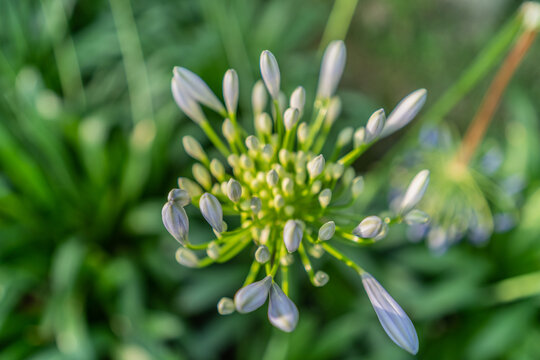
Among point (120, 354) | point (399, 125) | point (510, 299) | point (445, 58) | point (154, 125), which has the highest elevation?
point (399, 125)

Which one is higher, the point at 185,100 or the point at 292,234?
the point at 185,100

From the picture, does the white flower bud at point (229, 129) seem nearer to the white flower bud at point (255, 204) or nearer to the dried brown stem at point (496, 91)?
the white flower bud at point (255, 204)

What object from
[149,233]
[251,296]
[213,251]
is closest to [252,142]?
[213,251]

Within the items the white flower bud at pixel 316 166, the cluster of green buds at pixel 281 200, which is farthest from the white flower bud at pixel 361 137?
the white flower bud at pixel 316 166

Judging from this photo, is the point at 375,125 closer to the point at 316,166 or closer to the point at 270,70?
the point at 316,166

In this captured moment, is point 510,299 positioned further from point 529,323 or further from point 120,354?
point 120,354

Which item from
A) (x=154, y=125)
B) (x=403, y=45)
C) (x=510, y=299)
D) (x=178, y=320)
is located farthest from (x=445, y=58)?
(x=178, y=320)
